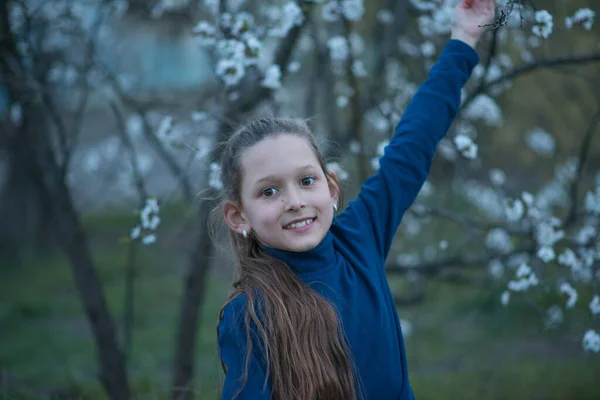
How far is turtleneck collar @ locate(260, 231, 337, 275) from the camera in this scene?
164 centimetres

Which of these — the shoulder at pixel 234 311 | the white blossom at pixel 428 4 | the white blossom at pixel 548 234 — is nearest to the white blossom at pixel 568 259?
the white blossom at pixel 548 234

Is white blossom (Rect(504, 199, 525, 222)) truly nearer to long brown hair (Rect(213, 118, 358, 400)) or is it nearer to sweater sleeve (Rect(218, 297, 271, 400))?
long brown hair (Rect(213, 118, 358, 400))

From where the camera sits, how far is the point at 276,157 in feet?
5.43

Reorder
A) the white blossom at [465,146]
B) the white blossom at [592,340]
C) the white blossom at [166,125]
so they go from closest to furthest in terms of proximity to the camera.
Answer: the white blossom at [592,340] < the white blossom at [465,146] < the white blossom at [166,125]

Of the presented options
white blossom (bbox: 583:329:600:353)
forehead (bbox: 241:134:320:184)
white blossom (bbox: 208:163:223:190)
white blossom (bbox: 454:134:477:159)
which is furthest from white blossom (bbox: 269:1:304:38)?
white blossom (bbox: 583:329:600:353)

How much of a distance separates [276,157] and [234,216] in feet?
0.72

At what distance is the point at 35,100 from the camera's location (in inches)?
120

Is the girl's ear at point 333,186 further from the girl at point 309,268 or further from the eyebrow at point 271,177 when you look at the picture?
the eyebrow at point 271,177

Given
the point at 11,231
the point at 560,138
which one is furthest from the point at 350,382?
the point at 11,231

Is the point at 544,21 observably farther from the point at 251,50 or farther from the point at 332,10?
the point at 251,50

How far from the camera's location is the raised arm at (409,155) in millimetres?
1845

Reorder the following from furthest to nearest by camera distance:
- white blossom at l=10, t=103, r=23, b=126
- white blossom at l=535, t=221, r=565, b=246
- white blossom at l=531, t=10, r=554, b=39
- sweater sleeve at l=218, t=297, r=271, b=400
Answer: white blossom at l=10, t=103, r=23, b=126 → white blossom at l=535, t=221, r=565, b=246 → white blossom at l=531, t=10, r=554, b=39 → sweater sleeve at l=218, t=297, r=271, b=400

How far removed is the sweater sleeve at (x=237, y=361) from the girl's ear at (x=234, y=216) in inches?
9.6

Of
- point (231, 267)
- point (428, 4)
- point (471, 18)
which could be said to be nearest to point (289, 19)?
point (428, 4)
